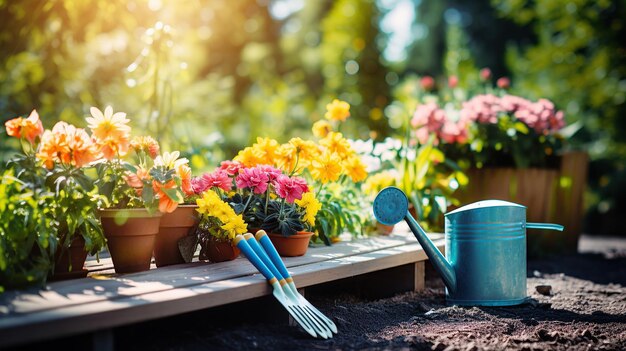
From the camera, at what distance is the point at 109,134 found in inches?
84.6

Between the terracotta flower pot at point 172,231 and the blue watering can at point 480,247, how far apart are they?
794mm

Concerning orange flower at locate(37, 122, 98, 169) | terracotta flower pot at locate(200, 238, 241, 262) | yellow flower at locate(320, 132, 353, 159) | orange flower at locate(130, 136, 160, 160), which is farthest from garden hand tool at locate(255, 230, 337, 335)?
yellow flower at locate(320, 132, 353, 159)

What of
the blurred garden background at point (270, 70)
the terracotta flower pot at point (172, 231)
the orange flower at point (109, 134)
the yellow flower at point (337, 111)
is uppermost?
the blurred garden background at point (270, 70)

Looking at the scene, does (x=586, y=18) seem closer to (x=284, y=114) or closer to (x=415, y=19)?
(x=284, y=114)

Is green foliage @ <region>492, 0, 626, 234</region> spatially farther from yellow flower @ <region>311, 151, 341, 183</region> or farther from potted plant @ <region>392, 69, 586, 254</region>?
yellow flower @ <region>311, 151, 341, 183</region>

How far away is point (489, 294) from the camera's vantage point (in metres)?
2.67

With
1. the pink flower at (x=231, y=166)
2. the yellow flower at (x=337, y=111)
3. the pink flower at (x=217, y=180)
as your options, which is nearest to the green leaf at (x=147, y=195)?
the pink flower at (x=217, y=180)

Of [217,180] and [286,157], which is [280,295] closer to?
[217,180]

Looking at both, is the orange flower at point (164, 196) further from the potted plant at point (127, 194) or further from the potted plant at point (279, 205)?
the potted plant at point (279, 205)

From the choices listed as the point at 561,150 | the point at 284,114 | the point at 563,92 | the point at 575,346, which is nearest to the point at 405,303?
the point at 575,346

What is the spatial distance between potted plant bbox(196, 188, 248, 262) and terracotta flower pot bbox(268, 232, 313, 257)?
192 millimetres

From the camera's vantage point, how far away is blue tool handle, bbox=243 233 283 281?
2184mm

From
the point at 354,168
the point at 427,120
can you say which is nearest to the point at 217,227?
the point at 354,168

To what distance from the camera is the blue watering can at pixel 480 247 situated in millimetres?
2613
